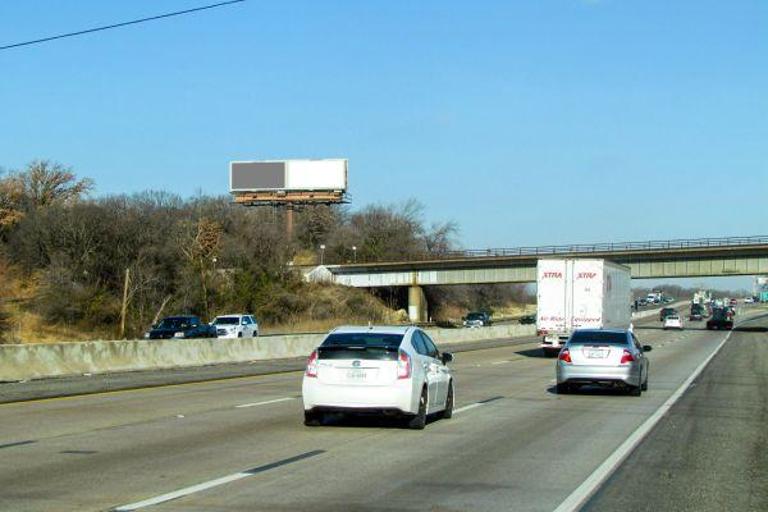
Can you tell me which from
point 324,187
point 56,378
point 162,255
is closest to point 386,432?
point 56,378

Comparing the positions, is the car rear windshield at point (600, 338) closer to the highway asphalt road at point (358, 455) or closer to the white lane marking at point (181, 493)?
the highway asphalt road at point (358, 455)

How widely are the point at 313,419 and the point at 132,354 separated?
16.4 m

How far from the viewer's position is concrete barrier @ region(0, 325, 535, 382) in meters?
26.1

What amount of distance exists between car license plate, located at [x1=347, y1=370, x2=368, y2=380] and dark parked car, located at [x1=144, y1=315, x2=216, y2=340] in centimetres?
3416

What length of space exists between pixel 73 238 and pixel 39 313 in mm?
12175

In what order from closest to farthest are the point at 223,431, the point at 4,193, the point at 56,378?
the point at 223,431
the point at 56,378
the point at 4,193

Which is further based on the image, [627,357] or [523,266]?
[523,266]

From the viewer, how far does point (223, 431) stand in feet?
49.6

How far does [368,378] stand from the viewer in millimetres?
15062

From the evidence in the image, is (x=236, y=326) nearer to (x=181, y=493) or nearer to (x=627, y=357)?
(x=627, y=357)

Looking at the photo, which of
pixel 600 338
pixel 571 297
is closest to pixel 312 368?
pixel 600 338

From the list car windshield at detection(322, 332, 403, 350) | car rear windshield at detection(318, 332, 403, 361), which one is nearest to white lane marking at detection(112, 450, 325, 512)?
car rear windshield at detection(318, 332, 403, 361)

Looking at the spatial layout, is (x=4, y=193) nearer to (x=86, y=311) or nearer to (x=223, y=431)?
(x=86, y=311)

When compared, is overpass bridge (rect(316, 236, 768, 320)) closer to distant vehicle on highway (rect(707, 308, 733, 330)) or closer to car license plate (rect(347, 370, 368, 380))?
distant vehicle on highway (rect(707, 308, 733, 330))
